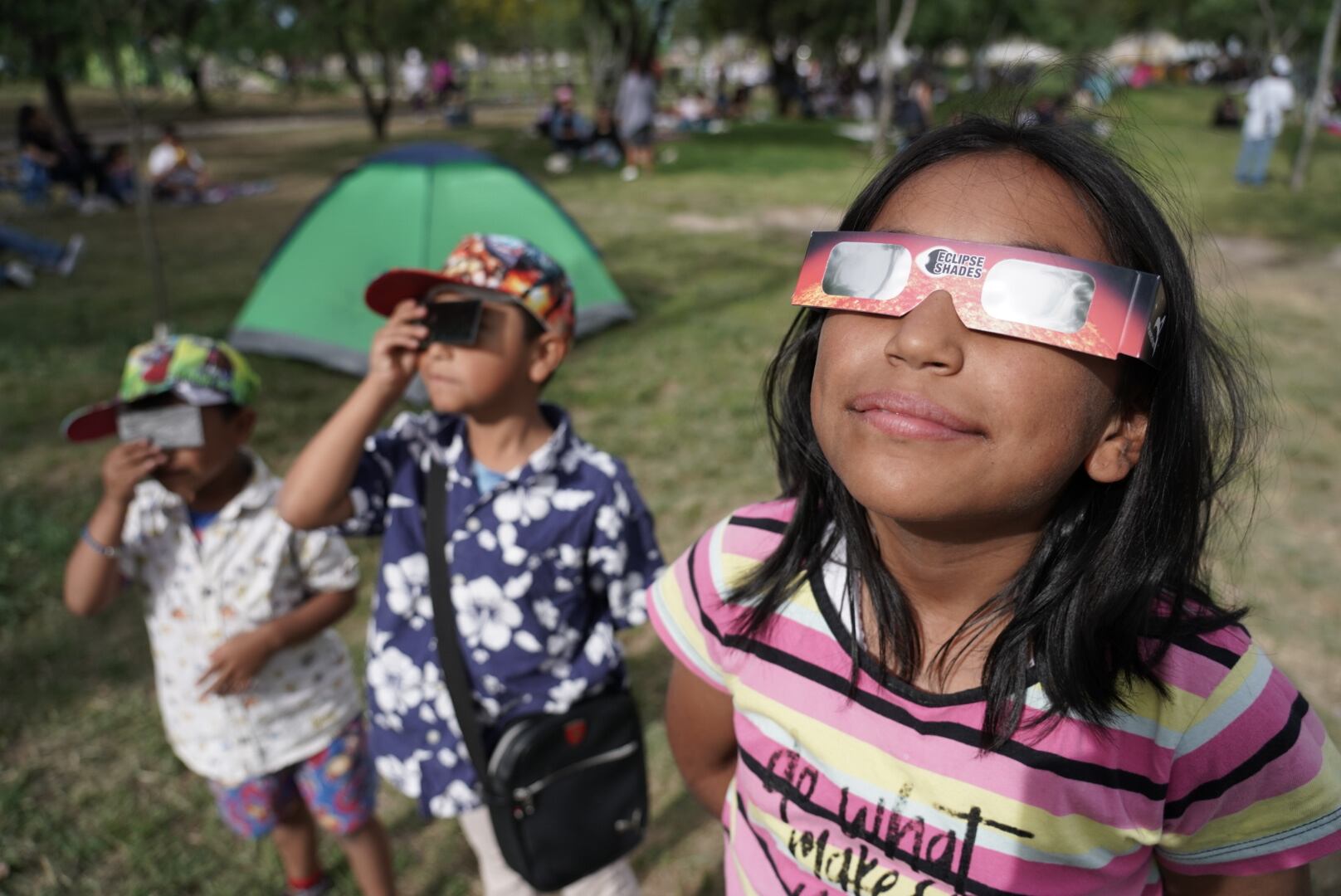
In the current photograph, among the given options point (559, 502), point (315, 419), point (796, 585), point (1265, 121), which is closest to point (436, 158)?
point (315, 419)

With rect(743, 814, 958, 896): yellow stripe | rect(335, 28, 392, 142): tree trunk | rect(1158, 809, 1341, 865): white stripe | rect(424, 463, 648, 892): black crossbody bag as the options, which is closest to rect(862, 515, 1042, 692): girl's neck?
rect(743, 814, 958, 896): yellow stripe

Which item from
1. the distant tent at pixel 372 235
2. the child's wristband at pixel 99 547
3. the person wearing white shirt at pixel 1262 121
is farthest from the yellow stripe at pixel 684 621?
the person wearing white shirt at pixel 1262 121

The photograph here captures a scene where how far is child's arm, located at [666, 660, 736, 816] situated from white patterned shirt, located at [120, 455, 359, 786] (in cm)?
101

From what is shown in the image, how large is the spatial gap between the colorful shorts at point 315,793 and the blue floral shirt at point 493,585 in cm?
22

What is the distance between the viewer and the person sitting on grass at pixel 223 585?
1975 mm

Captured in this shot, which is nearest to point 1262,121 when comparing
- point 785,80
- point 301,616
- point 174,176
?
point 174,176

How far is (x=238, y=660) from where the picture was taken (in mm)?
1993

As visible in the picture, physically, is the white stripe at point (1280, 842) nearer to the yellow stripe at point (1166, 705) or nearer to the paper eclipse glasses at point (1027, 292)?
the yellow stripe at point (1166, 705)

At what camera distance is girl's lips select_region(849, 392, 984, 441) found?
3.12ft

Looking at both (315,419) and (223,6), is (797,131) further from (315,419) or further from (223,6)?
(315,419)

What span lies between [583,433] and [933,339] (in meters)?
4.47

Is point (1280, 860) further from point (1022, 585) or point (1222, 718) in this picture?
point (1022, 585)

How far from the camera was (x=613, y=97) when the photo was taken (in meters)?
19.8

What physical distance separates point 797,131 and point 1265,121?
1204 cm
